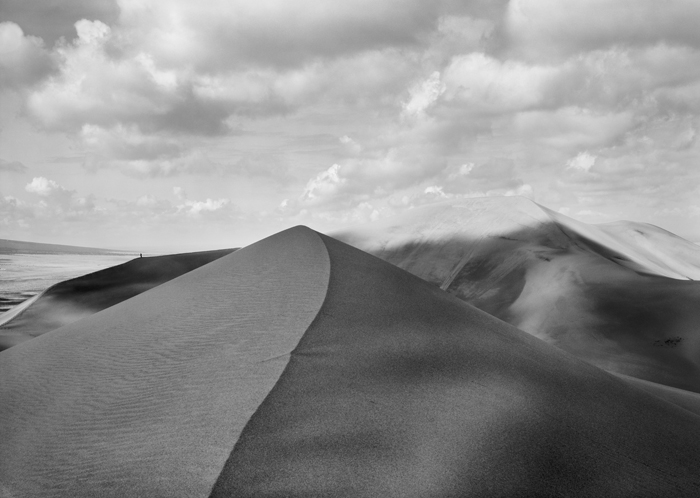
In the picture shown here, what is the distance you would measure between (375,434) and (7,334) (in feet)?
70.0

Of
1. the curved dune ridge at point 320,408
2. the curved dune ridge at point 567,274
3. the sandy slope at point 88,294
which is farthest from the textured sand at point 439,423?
the sandy slope at point 88,294

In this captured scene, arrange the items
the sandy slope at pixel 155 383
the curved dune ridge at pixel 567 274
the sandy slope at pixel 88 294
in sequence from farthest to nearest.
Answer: the sandy slope at pixel 88 294, the curved dune ridge at pixel 567 274, the sandy slope at pixel 155 383

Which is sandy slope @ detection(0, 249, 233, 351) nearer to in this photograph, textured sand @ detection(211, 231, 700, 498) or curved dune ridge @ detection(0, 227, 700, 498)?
curved dune ridge @ detection(0, 227, 700, 498)

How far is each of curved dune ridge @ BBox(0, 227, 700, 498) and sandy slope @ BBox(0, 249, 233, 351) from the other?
1581cm

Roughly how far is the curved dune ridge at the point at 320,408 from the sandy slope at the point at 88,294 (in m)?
15.8

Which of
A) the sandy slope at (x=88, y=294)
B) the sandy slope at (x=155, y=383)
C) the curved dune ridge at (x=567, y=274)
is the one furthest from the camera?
the sandy slope at (x=88, y=294)

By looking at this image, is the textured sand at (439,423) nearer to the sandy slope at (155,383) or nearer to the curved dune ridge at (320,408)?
the curved dune ridge at (320,408)

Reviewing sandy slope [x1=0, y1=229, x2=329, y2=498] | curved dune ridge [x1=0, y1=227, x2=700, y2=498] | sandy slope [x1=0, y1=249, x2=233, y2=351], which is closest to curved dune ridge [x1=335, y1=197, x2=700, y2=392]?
curved dune ridge [x1=0, y1=227, x2=700, y2=498]

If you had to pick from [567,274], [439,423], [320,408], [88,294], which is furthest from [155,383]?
[88,294]

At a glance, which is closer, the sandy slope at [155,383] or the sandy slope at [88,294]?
the sandy slope at [155,383]

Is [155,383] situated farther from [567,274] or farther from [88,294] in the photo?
Answer: [88,294]

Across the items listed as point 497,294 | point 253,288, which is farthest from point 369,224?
point 253,288

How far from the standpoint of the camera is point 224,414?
516cm

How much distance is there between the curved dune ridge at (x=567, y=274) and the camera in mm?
17938
